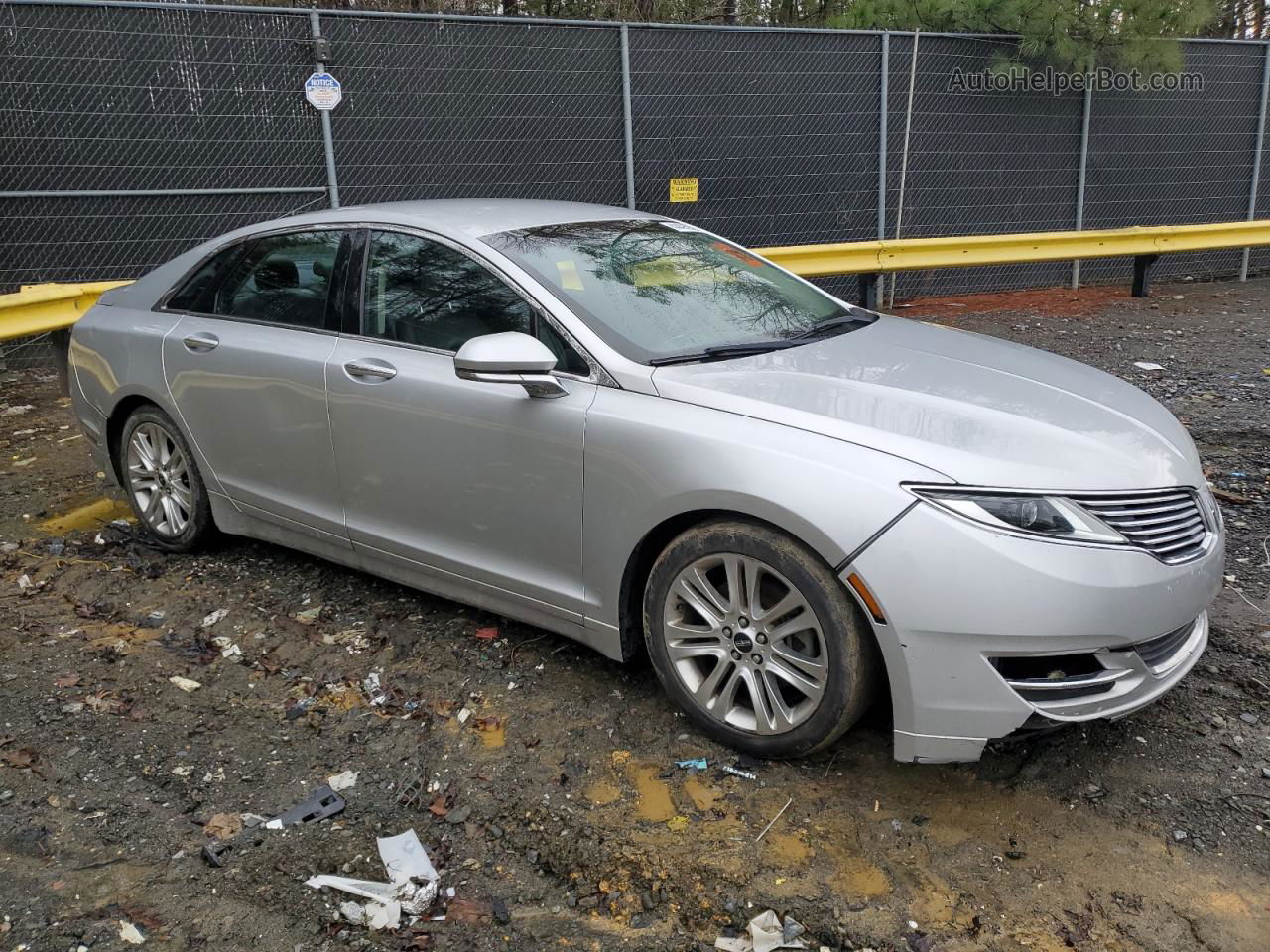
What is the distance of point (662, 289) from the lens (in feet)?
13.1

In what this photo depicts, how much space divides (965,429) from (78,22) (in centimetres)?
796

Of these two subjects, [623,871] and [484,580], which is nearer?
[623,871]

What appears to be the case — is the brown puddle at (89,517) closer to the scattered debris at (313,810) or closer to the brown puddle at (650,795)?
the scattered debris at (313,810)

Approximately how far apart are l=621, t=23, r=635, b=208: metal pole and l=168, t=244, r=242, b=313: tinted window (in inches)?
221

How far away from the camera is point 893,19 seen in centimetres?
1169

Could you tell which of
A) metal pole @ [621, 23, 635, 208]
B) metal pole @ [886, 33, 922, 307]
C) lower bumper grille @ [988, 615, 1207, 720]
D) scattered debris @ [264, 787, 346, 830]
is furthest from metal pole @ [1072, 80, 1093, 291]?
scattered debris @ [264, 787, 346, 830]

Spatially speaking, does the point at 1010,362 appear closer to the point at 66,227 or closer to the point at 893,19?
the point at 66,227

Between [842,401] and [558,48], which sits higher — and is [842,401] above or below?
below

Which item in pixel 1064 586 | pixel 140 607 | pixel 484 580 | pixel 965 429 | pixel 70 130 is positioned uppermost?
pixel 70 130

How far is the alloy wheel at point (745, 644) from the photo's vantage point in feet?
10.3

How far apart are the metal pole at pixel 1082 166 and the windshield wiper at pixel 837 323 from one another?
7807 mm

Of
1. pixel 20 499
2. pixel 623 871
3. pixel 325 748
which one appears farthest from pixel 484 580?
pixel 20 499

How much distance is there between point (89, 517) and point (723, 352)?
12.3 feet

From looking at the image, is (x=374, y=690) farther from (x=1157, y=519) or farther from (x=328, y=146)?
(x=328, y=146)
